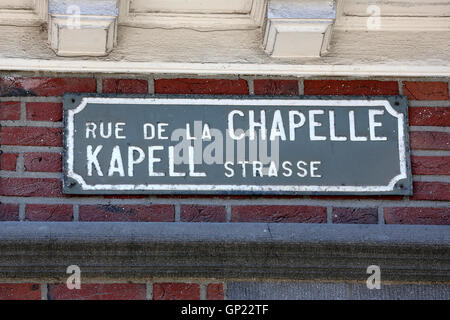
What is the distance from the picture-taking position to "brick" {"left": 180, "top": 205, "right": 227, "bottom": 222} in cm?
269

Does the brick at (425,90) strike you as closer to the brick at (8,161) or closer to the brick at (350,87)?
the brick at (350,87)

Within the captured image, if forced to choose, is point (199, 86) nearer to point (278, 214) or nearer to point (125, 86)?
point (125, 86)

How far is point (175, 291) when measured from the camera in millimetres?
2650

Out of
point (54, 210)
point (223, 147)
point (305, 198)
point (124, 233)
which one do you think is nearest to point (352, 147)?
point (305, 198)

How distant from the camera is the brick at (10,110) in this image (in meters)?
2.75

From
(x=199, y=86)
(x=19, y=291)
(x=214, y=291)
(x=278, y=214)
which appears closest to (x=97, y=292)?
(x=19, y=291)

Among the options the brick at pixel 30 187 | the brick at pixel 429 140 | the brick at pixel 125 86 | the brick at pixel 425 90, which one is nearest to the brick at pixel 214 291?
the brick at pixel 30 187

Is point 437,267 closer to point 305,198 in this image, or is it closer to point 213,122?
point 305,198

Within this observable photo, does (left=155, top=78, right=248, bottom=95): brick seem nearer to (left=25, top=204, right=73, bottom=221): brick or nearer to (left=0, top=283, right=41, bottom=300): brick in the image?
(left=25, top=204, right=73, bottom=221): brick

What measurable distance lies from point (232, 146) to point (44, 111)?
563 millimetres

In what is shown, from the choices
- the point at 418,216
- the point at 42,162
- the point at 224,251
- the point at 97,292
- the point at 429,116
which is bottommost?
the point at 97,292

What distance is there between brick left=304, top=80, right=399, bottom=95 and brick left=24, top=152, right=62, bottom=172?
77 cm

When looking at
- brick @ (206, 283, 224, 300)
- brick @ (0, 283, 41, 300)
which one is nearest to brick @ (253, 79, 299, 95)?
brick @ (206, 283, 224, 300)

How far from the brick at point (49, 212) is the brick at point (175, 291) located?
321 millimetres
